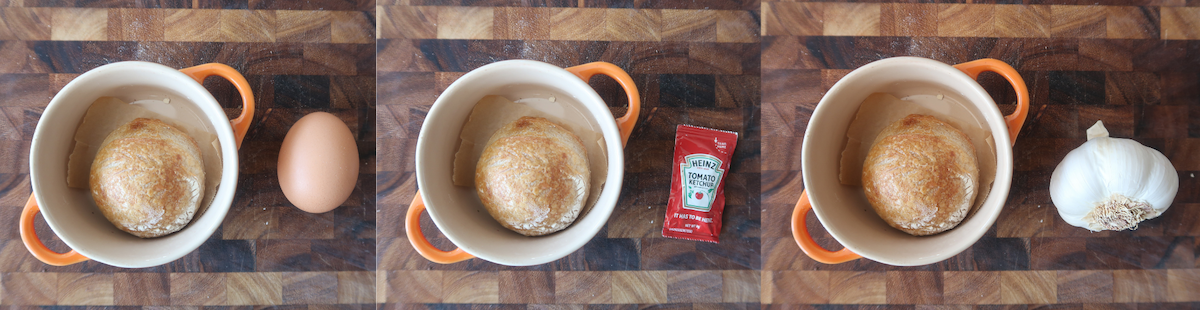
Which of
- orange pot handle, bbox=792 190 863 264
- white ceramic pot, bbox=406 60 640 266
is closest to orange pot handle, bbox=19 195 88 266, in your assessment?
white ceramic pot, bbox=406 60 640 266

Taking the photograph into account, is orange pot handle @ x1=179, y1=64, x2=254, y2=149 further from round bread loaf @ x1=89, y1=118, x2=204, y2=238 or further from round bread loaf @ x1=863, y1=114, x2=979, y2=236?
round bread loaf @ x1=863, y1=114, x2=979, y2=236

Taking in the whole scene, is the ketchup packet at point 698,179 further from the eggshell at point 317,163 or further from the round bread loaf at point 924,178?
the eggshell at point 317,163

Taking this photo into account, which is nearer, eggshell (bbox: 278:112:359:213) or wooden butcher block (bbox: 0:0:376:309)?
eggshell (bbox: 278:112:359:213)

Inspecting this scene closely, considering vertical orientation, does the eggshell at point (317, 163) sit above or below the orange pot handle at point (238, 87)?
below

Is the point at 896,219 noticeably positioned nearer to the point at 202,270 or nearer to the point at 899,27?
the point at 899,27

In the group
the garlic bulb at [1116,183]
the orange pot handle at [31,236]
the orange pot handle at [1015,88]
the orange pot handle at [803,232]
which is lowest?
the orange pot handle at [31,236]

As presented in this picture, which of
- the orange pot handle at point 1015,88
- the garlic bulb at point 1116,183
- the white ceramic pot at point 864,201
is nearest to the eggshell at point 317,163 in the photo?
the white ceramic pot at point 864,201

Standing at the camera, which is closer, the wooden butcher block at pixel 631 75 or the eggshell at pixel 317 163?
the eggshell at pixel 317 163
